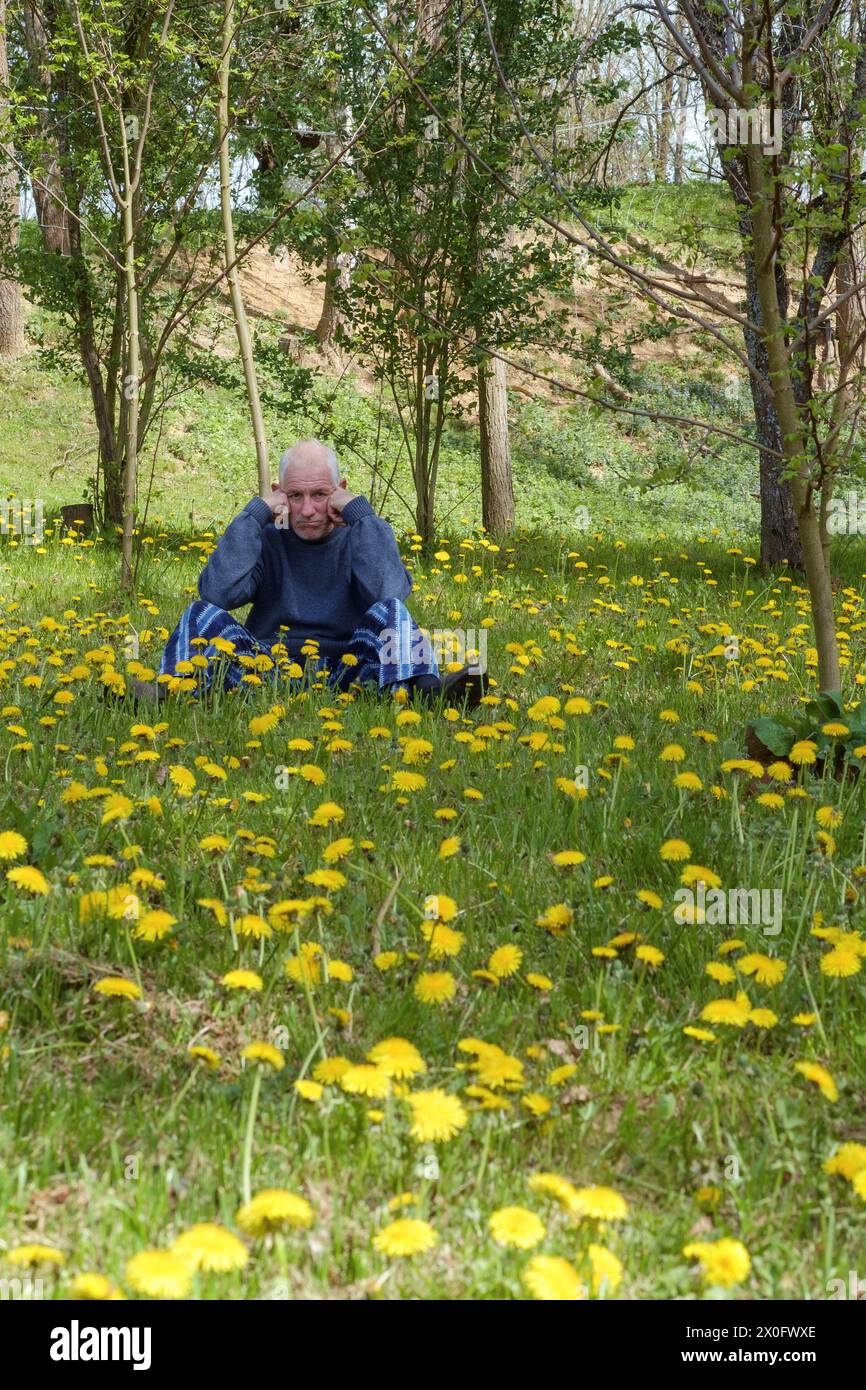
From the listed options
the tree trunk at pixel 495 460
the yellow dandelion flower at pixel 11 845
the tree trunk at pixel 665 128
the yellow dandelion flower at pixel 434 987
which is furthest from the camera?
the tree trunk at pixel 665 128

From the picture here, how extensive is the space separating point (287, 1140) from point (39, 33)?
969 cm

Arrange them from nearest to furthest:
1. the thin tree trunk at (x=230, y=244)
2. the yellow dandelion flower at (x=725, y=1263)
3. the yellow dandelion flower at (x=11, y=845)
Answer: the yellow dandelion flower at (x=725, y=1263)
the yellow dandelion flower at (x=11, y=845)
the thin tree trunk at (x=230, y=244)

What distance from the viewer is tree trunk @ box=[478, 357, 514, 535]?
435 inches

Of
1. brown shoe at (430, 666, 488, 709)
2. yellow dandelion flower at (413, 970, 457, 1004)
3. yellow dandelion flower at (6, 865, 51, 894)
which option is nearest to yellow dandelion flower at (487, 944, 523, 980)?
yellow dandelion flower at (413, 970, 457, 1004)

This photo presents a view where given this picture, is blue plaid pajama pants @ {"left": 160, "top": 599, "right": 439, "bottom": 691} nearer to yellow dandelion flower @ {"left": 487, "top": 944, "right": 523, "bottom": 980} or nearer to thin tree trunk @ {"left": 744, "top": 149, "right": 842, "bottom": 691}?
thin tree trunk @ {"left": 744, "top": 149, "right": 842, "bottom": 691}

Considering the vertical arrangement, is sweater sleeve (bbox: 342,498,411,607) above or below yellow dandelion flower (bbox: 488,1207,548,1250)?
above

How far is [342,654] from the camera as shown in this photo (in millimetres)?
5121

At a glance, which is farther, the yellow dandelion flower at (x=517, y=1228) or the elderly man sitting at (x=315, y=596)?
the elderly man sitting at (x=315, y=596)

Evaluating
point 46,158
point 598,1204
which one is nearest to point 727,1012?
point 598,1204

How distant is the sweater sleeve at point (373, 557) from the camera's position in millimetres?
5023

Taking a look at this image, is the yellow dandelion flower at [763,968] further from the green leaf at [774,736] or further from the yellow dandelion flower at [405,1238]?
the green leaf at [774,736]

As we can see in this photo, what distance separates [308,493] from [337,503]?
136mm

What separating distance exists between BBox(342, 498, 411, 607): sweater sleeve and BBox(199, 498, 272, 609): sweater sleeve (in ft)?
1.32

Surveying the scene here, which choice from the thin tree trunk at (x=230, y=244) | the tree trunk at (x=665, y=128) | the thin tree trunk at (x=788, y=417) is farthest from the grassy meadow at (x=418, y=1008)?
the tree trunk at (x=665, y=128)
